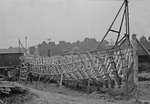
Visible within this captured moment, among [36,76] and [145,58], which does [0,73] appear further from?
[145,58]

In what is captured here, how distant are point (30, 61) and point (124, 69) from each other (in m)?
12.5

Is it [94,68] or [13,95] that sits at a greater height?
[94,68]

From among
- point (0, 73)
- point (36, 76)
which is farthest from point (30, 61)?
point (0, 73)

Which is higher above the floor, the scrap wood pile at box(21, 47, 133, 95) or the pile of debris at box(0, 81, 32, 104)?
the scrap wood pile at box(21, 47, 133, 95)

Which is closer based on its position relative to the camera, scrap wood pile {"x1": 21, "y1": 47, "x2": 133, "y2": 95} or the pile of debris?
the pile of debris

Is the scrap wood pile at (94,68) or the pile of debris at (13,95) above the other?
the scrap wood pile at (94,68)

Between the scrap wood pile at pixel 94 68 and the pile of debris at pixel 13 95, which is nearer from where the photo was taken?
the pile of debris at pixel 13 95

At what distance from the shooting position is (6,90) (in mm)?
11828

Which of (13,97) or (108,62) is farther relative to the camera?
(108,62)

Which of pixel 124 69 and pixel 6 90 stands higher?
pixel 124 69

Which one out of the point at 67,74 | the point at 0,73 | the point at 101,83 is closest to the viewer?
the point at 101,83

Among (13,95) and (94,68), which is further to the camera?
(94,68)

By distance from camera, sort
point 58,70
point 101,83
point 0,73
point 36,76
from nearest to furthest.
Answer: point 101,83 → point 58,70 → point 36,76 → point 0,73

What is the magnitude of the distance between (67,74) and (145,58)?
6911 mm
